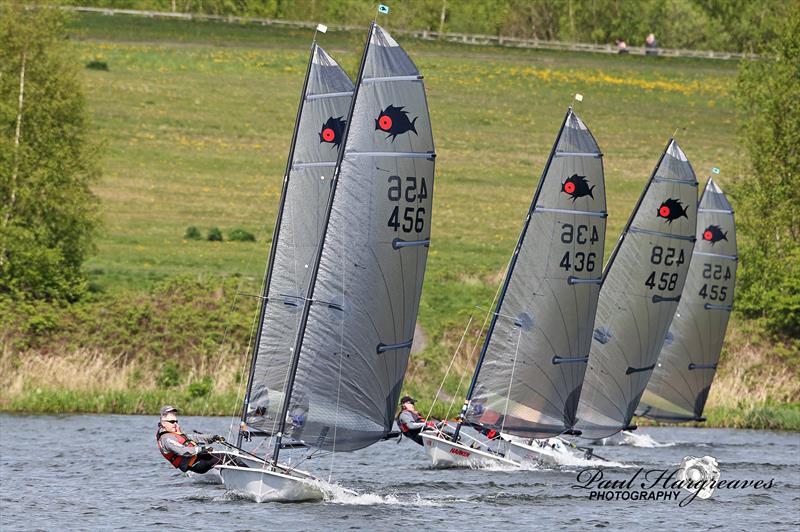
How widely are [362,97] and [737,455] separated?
17.4 meters

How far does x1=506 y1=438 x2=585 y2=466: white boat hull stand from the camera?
1553 inches

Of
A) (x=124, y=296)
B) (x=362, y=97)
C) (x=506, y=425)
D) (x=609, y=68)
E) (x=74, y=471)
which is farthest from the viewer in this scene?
(x=609, y=68)

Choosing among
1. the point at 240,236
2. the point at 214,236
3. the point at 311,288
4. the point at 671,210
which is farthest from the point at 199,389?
the point at 240,236

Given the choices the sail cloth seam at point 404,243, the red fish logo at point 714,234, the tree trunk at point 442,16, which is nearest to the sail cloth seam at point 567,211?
the sail cloth seam at point 404,243

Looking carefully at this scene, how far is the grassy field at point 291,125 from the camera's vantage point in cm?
6247

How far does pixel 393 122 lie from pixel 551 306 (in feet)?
31.9

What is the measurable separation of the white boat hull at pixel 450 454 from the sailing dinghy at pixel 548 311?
0.37 meters

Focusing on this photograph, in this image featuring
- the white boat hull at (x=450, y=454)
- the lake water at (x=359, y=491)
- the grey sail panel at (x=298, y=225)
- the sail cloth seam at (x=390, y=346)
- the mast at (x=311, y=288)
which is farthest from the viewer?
the white boat hull at (x=450, y=454)

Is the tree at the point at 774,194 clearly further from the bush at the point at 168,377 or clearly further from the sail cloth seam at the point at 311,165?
the sail cloth seam at the point at 311,165

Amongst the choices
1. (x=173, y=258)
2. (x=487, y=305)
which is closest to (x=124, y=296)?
(x=173, y=258)

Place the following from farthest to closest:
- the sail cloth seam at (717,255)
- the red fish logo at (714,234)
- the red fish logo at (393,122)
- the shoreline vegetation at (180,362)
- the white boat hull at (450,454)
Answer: the sail cloth seam at (717,255) < the red fish logo at (714,234) < the shoreline vegetation at (180,362) < the white boat hull at (450,454) < the red fish logo at (393,122)

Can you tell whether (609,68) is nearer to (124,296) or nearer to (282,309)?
(124,296)

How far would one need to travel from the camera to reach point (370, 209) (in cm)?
3075

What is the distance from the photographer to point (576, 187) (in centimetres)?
3838
